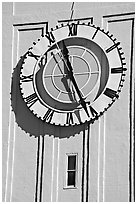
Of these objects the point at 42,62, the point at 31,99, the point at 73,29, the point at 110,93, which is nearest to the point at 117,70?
the point at 110,93

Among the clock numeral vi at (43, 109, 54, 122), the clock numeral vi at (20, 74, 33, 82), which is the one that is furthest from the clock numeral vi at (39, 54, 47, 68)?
the clock numeral vi at (43, 109, 54, 122)

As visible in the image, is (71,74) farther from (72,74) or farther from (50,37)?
(50,37)

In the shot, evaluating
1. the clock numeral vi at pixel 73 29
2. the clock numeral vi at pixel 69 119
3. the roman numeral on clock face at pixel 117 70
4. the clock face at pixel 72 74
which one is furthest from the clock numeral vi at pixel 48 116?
the clock numeral vi at pixel 73 29

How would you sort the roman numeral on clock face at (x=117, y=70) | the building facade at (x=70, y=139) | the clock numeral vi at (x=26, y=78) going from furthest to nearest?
the clock numeral vi at (x=26, y=78), the roman numeral on clock face at (x=117, y=70), the building facade at (x=70, y=139)

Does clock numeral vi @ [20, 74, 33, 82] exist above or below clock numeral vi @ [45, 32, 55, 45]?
below

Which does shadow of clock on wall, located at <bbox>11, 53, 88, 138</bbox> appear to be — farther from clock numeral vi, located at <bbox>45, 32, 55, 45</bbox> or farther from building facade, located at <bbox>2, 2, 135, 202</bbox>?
clock numeral vi, located at <bbox>45, 32, 55, 45</bbox>

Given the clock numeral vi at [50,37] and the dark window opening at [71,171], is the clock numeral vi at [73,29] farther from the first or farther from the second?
the dark window opening at [71,171]
